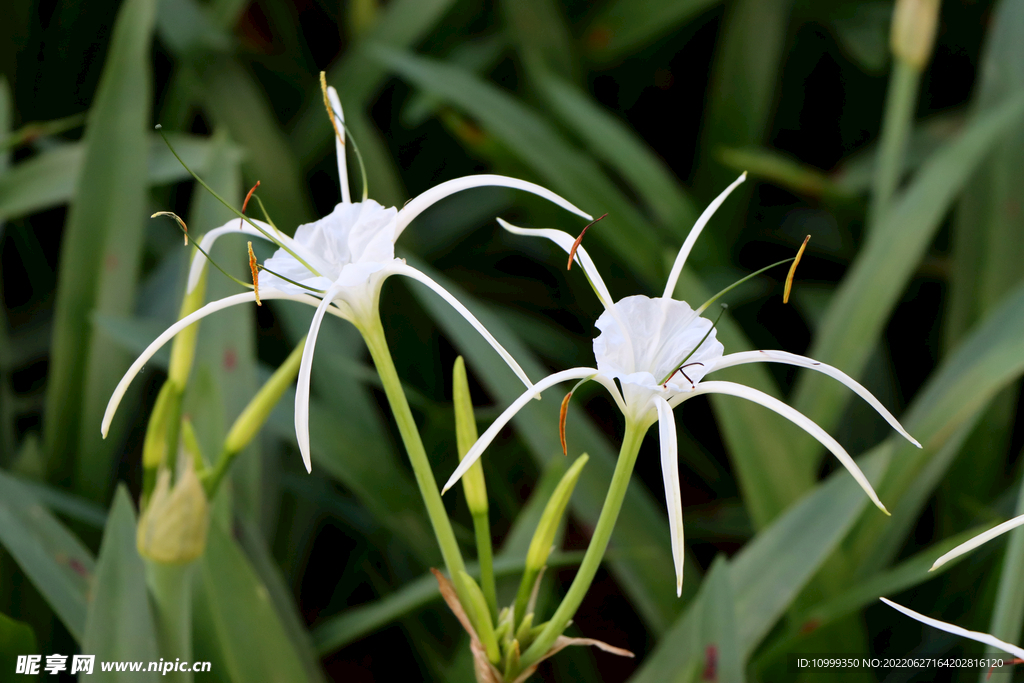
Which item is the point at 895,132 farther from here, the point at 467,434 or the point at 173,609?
the point at 173,609

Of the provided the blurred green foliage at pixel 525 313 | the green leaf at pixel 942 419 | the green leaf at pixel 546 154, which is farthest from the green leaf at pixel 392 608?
the green leaf at pixel 546 154

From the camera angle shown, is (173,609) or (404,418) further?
(173,609)

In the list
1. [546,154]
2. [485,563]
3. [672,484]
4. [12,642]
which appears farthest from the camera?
[546,154]

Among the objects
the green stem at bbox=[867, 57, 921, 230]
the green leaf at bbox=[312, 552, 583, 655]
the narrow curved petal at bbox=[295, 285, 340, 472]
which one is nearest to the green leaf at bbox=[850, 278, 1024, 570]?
the green stem at bbox=[867, 57, 921, 230]

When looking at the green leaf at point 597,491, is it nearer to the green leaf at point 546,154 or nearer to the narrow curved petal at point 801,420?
the green leaf at point 546,154

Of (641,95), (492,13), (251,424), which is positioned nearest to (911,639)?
(251,424)

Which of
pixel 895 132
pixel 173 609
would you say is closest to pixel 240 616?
pixel 173 609

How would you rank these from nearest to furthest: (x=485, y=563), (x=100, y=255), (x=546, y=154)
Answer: (x=485, y=563), (x=100, y=255), (x=546, y=154)
